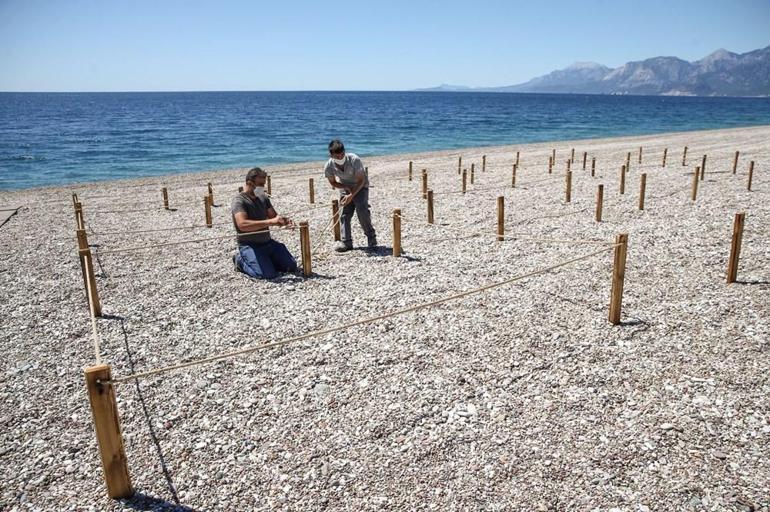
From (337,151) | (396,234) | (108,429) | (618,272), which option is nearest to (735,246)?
(618,272)

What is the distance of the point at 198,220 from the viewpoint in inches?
537

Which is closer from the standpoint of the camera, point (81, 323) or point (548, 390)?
point (548, 390)

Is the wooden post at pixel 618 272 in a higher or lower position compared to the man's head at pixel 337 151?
lower

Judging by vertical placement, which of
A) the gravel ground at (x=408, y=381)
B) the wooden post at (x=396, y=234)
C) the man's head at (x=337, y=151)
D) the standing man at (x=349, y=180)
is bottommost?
the gravel ground at (x=408, y=381)

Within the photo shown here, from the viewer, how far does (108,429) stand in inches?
137

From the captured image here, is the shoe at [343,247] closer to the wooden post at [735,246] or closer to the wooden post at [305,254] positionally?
the wooden post at [305,254]

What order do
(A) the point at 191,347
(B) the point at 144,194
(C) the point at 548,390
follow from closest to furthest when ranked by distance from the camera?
(C) the point at 548,390, (A) the point at 191,347, (B) the point at 144,194

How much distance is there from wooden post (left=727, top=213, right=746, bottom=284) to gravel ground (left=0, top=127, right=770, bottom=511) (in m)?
0.16

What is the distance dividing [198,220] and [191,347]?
8237 millimetres

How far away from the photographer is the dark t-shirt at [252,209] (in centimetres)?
809

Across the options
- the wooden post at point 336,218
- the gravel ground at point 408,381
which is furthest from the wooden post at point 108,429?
the wooden post at point 336,218

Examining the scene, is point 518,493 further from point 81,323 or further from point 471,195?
point 471,195

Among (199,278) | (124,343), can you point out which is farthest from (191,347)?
(199,278)

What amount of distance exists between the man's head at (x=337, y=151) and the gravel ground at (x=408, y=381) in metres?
1.78
